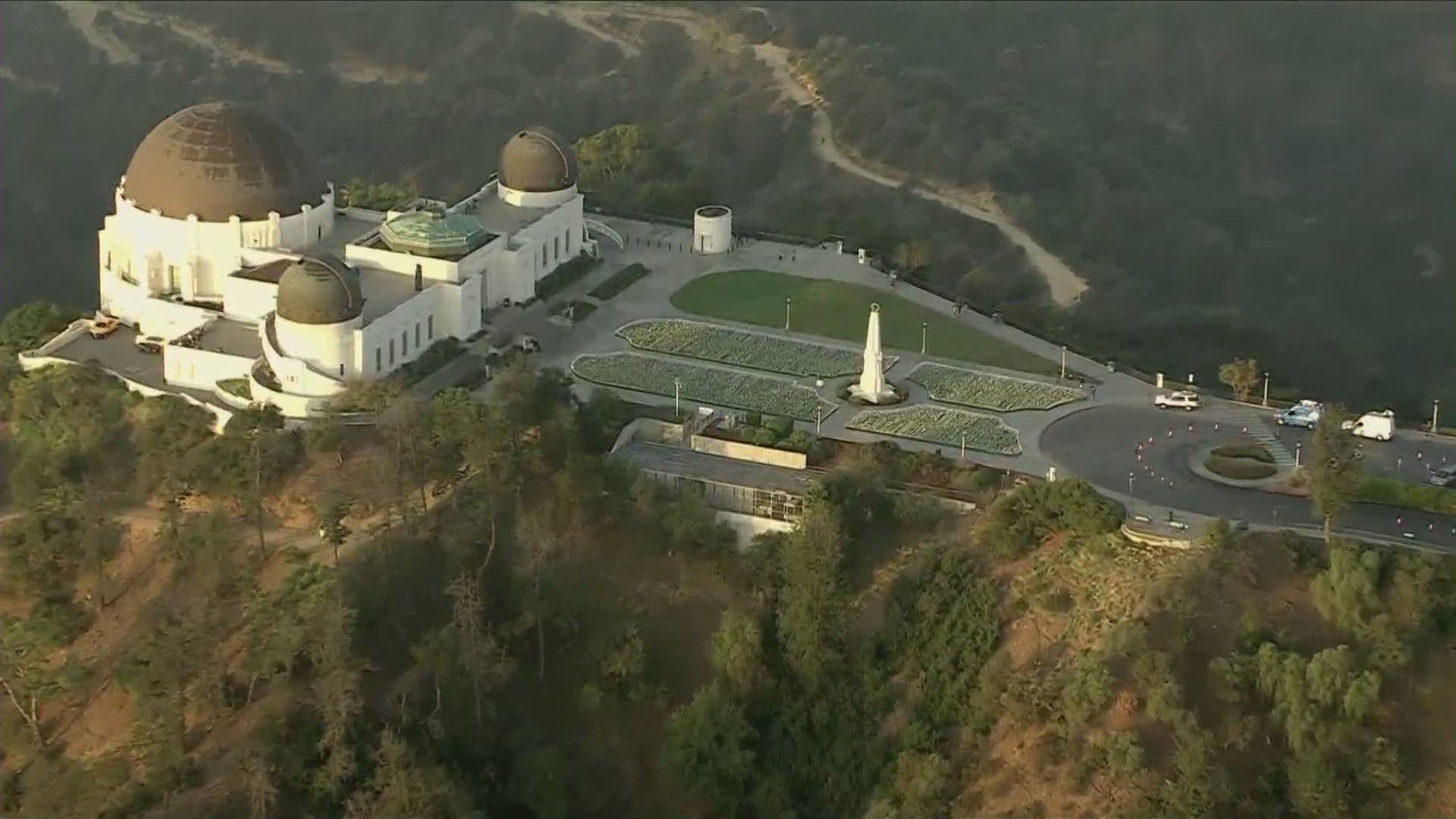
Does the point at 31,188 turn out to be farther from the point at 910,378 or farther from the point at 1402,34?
the point at 1402,34

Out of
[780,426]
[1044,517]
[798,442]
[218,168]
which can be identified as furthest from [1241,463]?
[218,168]

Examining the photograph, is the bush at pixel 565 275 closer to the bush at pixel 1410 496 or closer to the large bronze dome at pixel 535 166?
the large bronze dome at pixel 535 166

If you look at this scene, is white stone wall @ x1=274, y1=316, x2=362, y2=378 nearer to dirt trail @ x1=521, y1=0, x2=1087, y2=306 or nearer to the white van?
the white van

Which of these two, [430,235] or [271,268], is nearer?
[271,268]

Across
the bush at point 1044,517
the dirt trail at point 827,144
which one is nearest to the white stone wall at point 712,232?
the dirt trail at point 827,144

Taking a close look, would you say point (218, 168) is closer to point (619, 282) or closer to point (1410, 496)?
point (619, 282)

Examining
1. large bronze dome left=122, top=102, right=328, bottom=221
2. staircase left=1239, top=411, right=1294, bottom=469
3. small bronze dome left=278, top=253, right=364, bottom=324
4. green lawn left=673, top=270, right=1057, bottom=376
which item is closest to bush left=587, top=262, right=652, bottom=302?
green lawn left=673, top=270, right=1057, bottom=376

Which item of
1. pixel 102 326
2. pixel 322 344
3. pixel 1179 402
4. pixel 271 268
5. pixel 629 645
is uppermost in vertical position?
pixel 271 268

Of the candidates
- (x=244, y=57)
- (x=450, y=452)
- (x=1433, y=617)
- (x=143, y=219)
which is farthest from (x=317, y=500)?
(x=244, y=57)
